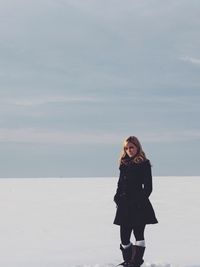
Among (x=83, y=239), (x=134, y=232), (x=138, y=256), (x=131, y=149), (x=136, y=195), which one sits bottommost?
(x=138, y=256)

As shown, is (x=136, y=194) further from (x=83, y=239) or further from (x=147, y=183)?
(x=83, y=239)

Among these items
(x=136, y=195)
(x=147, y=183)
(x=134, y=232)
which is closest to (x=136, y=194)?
(x=136, y=195)

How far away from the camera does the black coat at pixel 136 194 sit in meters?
7.82

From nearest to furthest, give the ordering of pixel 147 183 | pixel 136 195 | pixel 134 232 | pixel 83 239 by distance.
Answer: pixel 147 183 → pixel 136 195 → pixel 134 232 → pixel 83 239

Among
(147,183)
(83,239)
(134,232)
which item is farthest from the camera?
(83,239)

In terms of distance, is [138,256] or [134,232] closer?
[138,256]

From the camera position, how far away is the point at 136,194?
7.86 meters

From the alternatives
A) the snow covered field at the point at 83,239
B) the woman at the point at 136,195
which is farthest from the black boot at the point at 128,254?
the snow covered field at the point at 83,239

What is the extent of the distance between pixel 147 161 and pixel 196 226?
263 inches

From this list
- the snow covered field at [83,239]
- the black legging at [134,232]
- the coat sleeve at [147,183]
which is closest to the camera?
the coat sleeve at [147,183]

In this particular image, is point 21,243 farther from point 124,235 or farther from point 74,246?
point 124,235

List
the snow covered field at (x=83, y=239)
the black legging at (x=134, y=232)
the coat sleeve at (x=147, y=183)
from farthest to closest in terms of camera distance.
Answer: the snow covered field at (x=83, y=239)
the black legging at (x=134, y=232)
the coat sleeve at (x=147, y=183)

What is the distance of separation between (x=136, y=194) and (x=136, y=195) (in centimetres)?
1

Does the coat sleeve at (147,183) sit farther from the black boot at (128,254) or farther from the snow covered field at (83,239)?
the snow covered field at (83,239)
